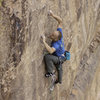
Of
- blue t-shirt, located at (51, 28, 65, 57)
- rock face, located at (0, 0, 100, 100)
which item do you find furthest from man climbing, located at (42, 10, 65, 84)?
rock face, located at (0, 0, 100, 100)

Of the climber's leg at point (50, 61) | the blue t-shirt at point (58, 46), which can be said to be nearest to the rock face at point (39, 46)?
the climber's leg at point (50, 61)

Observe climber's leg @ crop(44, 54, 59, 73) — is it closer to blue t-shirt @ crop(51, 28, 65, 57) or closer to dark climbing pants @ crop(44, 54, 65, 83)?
dark climbing pants @ crop(44, 54, 65, 83)

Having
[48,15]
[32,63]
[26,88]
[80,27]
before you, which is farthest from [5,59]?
[80,27]

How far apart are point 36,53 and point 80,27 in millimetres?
2592

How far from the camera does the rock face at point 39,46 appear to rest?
12.7ft

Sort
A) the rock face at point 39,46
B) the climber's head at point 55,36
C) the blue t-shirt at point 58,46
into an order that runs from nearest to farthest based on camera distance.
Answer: the rock face at point 39,46 → the climber's head at point 55,36 → the blue t-shirt at point 58,46

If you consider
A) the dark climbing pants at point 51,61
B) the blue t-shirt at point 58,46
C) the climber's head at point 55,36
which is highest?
the climber's head at point 55,36

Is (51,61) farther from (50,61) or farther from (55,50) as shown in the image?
(55,50)

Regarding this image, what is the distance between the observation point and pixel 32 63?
4.64 meters

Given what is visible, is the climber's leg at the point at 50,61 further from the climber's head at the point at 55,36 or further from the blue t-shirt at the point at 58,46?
the climber's head at the point at 55,36

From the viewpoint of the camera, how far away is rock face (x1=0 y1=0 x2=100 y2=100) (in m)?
3.88

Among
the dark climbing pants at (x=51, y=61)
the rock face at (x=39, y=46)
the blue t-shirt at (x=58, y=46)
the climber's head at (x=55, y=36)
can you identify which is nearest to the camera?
the rock face at (x=39, y=46)

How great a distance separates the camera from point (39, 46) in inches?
185

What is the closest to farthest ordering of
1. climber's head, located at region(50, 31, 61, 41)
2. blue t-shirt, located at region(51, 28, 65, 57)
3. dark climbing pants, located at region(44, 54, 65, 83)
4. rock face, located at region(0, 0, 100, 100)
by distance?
1. rock face, located at region(0, 0, 100, 100)
2. climber's head, located at region(50, 31, 61, 41)
3. blue t-shirt, located at region(51, 28, 65, 57)
4. dark climbing pants, located at region(44, 54, 65, 83)
